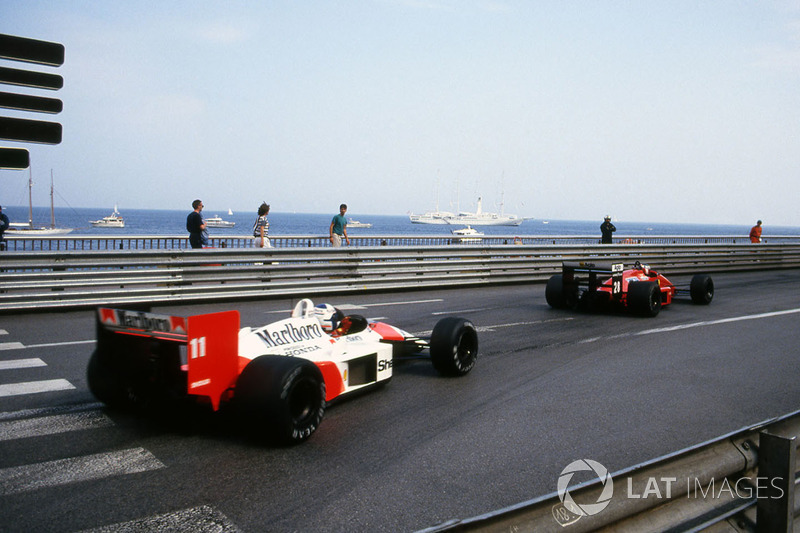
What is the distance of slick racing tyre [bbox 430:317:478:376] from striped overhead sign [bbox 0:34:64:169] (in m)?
4.10

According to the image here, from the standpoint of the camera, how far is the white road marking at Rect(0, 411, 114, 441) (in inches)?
200

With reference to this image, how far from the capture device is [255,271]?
1366 cm

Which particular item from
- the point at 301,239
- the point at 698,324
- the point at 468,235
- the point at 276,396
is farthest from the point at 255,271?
the point at 468,235

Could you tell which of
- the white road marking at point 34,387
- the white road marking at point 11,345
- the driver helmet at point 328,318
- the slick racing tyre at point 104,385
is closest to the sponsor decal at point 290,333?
the driver helmet at point 328,318

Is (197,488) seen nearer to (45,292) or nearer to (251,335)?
(251,335)

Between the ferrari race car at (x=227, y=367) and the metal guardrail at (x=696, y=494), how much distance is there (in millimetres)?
2749

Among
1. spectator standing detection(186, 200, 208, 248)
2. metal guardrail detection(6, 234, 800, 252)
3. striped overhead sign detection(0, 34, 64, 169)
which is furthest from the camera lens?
spectator standing detection(186, 200, 208, 248)

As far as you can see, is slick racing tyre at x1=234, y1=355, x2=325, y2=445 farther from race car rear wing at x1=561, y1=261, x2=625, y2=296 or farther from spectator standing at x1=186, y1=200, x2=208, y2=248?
spectator standing at x1=186, y1=200, x2=208, y2=248

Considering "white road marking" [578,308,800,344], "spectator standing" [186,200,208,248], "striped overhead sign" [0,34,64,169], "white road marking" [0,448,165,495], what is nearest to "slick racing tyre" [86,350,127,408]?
"white road marking" [0,448,165,495]

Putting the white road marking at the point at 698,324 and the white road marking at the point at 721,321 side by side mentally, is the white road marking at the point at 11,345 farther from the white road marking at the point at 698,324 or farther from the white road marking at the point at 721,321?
the white road marking at the point at 721,321

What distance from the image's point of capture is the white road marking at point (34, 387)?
619 cm

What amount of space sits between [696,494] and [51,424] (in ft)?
15.5

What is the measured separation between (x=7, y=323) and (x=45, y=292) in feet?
4.54

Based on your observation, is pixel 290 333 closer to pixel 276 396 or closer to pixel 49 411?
pixel 276 396
